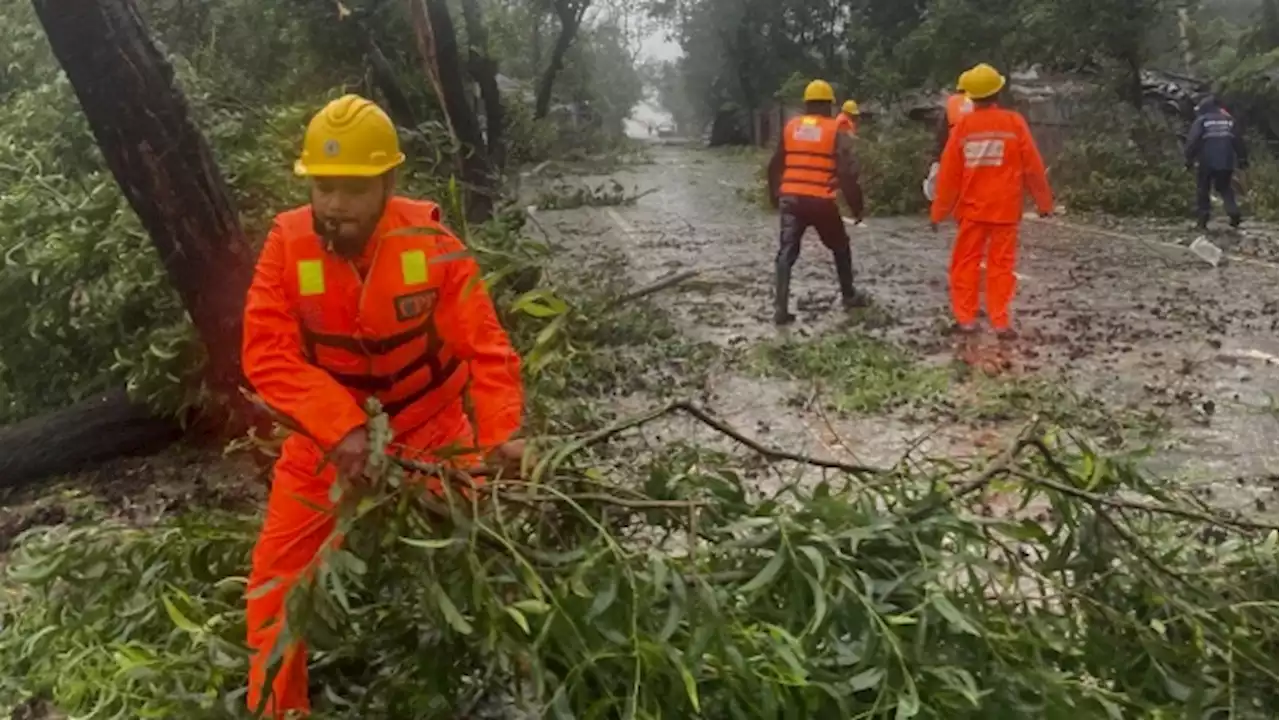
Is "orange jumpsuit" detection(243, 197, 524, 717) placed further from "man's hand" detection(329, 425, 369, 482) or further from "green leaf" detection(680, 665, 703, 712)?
"green leaf" detection(680, 665, 703, 712)

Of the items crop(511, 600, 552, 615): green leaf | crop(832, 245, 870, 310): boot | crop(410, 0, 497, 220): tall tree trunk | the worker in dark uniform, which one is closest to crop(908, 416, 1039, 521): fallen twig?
crop(511, 600, 552, 615): green leaf

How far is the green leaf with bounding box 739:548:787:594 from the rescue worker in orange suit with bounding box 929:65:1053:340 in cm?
653

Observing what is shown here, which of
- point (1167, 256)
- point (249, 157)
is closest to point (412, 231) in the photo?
point (249, 157)

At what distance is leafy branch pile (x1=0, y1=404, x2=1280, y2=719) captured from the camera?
10.2ft

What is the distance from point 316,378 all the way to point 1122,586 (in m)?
2.13

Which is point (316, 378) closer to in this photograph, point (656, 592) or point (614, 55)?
point (656, 592)

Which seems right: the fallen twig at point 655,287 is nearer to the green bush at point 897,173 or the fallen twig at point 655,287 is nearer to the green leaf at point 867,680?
the green leaf at point 867,680

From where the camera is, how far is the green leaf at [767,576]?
124 inches

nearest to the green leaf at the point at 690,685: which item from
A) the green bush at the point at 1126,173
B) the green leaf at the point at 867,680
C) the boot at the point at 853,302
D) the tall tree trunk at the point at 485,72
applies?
the green leaf at the point at 867,680

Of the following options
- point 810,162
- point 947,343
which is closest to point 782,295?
point 810,162

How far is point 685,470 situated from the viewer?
3867 millimetres

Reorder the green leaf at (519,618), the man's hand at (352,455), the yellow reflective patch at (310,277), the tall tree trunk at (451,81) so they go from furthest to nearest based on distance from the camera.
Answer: the tall tree trunk at (451,81), the yellow reflective patch at (310,277), the man's hand at (352,455), the green leaf at (519,618)

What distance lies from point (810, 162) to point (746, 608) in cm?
763

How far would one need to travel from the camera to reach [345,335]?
3.85 meters
